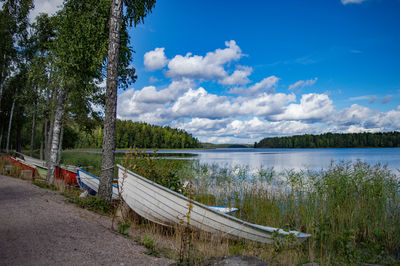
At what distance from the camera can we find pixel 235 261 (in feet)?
11.4

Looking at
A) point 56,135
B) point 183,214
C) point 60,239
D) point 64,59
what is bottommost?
point 60,239

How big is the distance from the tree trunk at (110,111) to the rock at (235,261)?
172 inches

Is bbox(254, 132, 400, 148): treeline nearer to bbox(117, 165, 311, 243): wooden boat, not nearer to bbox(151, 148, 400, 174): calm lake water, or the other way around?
bbox(151, 148, 400, 174): calm lake water

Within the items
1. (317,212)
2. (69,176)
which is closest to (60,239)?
(317,212)

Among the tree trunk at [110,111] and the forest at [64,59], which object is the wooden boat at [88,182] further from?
the tree trunk at [110,111]

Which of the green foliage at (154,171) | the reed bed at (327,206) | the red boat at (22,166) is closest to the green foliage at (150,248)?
the reed bed at (327,206)

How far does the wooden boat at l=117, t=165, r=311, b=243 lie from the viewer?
496 cm

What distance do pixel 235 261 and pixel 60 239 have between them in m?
3.00

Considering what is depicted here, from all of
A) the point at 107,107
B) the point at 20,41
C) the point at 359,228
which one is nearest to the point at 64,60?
the point at 107,107

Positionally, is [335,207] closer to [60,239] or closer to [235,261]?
[235,261]

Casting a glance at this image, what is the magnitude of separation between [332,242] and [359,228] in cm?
156

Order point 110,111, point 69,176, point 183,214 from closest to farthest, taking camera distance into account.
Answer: point 183,214
point 110,111
point 69,176

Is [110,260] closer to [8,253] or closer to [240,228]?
[8,253]

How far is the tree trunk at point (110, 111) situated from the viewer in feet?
22.7
